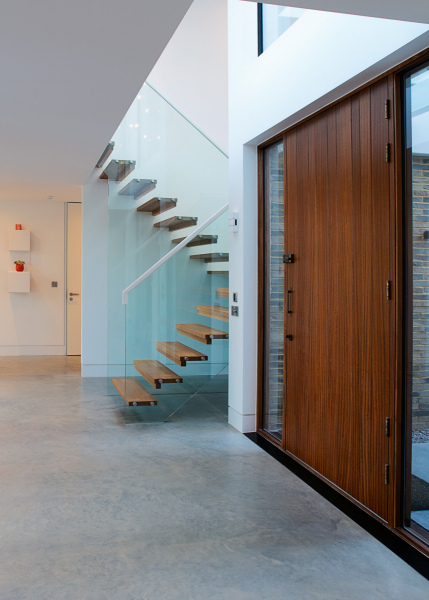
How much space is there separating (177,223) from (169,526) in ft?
11.2

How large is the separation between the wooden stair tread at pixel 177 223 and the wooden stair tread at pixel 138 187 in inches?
17.2

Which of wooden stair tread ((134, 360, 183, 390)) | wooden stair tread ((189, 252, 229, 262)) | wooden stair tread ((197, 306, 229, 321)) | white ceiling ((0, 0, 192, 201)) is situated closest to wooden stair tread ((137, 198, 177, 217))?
white ceiling ((0, 0, 192, 201))

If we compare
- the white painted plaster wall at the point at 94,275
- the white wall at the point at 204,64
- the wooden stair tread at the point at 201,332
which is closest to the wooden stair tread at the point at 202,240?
the wooden stair tread at the point at 201,332

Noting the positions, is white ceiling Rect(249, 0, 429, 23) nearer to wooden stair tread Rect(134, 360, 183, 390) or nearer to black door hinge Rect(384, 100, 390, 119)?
black door hinge Rect(384, 100, 390, 119)

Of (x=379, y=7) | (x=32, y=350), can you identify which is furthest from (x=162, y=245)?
(x=32, y=350)

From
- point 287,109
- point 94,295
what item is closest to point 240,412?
point 287,109

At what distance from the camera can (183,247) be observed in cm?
520

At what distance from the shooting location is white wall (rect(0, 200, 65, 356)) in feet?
30.7

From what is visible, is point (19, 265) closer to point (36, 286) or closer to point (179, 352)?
point (36, 286)

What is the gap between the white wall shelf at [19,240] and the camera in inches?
364

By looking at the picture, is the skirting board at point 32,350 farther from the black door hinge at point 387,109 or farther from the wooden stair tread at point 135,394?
the black door hinge at point 387,109

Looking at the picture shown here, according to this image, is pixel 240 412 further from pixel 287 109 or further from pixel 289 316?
pixel 287 109

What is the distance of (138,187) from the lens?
632cm

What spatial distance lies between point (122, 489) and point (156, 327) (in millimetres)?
1919
